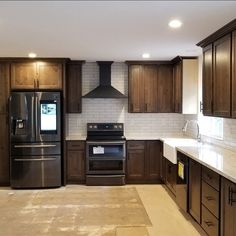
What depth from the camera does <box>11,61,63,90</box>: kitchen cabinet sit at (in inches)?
236

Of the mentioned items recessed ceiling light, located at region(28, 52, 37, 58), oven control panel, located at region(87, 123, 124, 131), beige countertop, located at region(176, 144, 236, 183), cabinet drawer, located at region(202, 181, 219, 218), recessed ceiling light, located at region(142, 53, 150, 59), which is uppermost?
recessed ceiling light, located at region(28, 52, 37, 58)

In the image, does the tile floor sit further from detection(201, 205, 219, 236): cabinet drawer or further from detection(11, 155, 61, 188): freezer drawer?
detection(201, 205, 219, 236): cabinet drawer

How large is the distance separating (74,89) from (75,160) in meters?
1.40

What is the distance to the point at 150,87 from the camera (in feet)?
21.0

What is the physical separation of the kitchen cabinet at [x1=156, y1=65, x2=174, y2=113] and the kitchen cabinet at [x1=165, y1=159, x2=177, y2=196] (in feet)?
4.23

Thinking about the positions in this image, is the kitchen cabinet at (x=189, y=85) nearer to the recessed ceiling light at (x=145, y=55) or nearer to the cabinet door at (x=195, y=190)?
the recessed ceiling light at (x=145, y=55)

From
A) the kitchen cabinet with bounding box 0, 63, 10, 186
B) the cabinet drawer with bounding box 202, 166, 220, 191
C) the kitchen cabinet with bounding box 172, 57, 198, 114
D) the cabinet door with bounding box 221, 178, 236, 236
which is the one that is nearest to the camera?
the cabinet door with bounding box 221, 178, 236, 236

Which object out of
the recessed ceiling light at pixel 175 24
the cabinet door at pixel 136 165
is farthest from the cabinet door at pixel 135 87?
the recessed ceiling light at pixel 175 24

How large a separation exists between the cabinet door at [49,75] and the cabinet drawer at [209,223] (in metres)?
3.59

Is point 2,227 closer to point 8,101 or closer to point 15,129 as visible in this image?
point 15,129

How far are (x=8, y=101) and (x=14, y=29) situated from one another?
2.48 m

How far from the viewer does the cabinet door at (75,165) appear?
611cm

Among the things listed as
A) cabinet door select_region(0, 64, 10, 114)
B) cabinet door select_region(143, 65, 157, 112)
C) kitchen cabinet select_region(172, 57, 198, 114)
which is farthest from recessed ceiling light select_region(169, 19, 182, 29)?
cabinet door select_region(0, 64, 10, 114)

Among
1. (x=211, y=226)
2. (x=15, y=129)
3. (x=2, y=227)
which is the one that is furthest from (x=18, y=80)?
(x=211, y=226)
